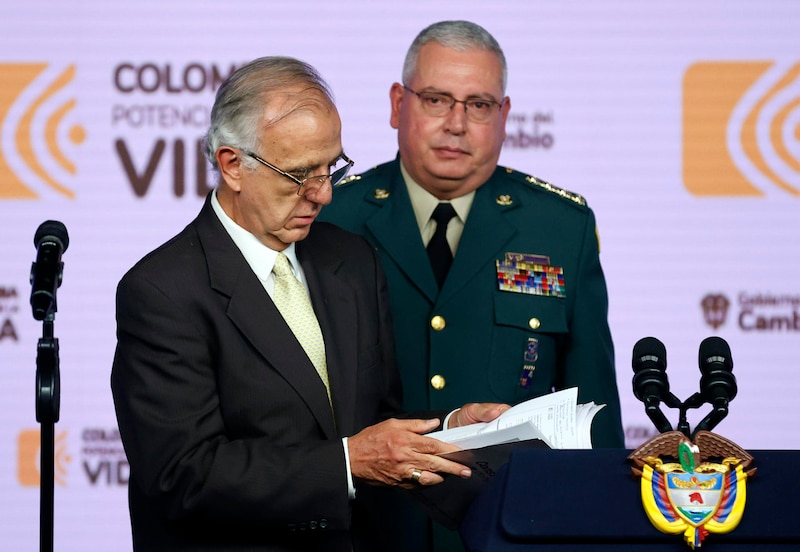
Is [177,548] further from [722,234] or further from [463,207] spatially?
[722,234]

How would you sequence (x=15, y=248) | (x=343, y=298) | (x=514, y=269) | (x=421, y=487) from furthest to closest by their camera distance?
(x=15, y=248), (x=514, y=269), (x=343, y=298), (x=421, y=487)

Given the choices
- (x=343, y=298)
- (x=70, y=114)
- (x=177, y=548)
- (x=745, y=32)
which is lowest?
(x=177, y=548)

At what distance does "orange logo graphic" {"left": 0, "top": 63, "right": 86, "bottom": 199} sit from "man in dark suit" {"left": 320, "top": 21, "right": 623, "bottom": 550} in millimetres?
1191

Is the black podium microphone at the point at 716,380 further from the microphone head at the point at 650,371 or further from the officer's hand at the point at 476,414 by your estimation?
the officer's hand at the point at 476,414

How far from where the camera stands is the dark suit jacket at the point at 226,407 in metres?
2.16

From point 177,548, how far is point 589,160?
2.15m

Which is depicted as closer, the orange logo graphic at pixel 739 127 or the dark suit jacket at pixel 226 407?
the dark suit jacket at pixel 226 407

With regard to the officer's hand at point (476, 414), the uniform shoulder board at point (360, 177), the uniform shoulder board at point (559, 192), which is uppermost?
the uniform shoulder board at point (360, 177)

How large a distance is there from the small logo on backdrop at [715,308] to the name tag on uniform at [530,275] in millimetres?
1025

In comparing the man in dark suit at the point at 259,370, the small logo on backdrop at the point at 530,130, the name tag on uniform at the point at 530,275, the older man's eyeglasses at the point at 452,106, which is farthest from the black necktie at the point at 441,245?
the small logo on backdrop at the point at 530,130

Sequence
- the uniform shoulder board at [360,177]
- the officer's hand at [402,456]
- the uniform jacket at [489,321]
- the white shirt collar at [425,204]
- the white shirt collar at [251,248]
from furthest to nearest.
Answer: the uniform shoulder board at [360,177], the white shirt collar at [425,204], the uniform jacket at [489,321], the white shirt collar at [251,248], the officer's hand at [402,456]

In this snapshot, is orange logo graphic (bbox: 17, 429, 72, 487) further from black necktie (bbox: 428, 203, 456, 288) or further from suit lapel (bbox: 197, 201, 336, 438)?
suit lapel (bbox: 197, 201, 336, 438)

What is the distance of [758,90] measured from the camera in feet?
13.1

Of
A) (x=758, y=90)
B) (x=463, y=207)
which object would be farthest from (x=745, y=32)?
(x=463, y=207)
